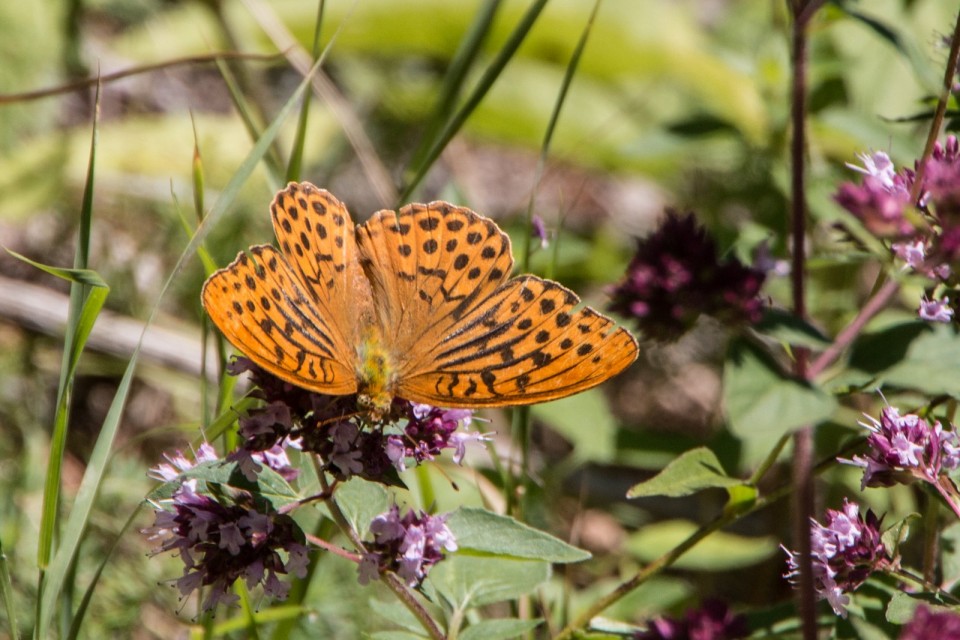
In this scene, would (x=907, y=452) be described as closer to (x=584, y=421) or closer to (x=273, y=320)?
A: (x=273, y=320)

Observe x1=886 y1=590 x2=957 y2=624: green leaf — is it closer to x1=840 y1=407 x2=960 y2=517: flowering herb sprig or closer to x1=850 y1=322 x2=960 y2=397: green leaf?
x1=840 y1=407 x2=960 y2=517: flowering herb sprig

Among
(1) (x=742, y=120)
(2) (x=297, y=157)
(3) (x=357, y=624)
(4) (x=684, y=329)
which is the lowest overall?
(3) (x=357, y=624)

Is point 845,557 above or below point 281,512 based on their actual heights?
below

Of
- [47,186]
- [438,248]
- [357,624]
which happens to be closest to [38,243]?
[47,186]

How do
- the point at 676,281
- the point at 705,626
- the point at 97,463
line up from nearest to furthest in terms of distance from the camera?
the point at 97,463 → the point at 705,626 → the point at 676,281

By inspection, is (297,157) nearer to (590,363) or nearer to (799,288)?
(590,363)

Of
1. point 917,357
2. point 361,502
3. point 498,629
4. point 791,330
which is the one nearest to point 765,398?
point 791,330

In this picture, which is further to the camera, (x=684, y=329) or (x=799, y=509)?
(x=684, y=329)

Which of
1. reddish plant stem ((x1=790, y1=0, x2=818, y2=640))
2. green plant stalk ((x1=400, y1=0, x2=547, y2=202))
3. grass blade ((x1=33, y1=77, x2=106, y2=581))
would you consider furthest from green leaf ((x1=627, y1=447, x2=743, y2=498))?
grass blade ((x1=33, y1=77, x2=106, y2=581))
